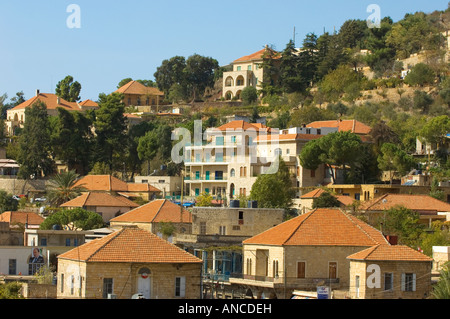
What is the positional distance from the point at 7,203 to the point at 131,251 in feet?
155

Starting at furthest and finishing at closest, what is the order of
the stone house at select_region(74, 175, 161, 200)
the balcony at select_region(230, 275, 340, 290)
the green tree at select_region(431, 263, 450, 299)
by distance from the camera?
the stone house at select_region(74, 175, 161, 200)
the balcony at select_region(230, 275, 340, 290)
the green tree at select_region(431, 263, 450, 299)

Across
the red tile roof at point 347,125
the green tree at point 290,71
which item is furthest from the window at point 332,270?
the green tree at point 290,71

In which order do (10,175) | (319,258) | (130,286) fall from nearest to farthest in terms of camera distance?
1. (130,286)
2. (319,258)
3. (10,175)

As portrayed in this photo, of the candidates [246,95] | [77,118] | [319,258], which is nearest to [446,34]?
[246,95]

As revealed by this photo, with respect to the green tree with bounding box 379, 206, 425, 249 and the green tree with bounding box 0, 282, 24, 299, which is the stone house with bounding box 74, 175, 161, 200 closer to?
the green tree with bounding box 379, 206, 425, 249

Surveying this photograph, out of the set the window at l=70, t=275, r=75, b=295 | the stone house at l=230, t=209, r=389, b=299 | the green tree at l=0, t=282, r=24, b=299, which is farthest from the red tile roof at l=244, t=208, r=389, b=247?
the green tree at l=0, t=282, r=24, b=299

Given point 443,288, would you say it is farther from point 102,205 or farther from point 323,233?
point 102,205

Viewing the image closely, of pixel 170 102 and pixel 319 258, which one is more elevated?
pixel 170 102

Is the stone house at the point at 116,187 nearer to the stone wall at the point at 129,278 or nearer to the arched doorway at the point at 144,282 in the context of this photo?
the stone wall at the point at 129,278

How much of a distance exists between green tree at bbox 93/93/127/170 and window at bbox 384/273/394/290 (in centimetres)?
6327

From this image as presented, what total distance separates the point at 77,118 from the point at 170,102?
28.7 m

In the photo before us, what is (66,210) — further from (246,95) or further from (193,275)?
(246,95)

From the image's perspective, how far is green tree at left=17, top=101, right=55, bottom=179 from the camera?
99.1 m

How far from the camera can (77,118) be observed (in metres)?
103
